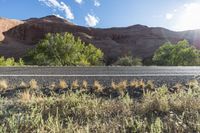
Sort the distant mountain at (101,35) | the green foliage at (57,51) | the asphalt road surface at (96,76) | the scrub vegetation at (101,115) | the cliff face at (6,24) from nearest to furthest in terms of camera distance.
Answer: the scrub vegetation at (101,115)
the asphalt road surface at (96,76)
the green foliage at (57,51)
the distant mountain at (101,35)
the cliff face at (6,24)

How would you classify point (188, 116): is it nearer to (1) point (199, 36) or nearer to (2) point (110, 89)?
(2) point (110, 89)

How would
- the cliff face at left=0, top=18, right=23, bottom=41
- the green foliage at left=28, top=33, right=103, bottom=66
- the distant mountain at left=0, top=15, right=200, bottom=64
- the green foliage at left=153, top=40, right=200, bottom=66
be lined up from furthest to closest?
the cliff face at left=0, top=18, right=23, bottom=41, the distant mountain at left=0, top=15, right=200, bottom=64, the green foliage at left=153, top=40, right=200, bottom=66, the green foliage at left=28, top=33, right=103, bottom=66

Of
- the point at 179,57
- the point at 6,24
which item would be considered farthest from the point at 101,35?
the point at 179,57

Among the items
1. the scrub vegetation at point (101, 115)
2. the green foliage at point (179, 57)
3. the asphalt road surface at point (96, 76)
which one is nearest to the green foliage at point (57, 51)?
the green foliage at point (179, 57)

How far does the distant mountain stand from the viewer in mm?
113025

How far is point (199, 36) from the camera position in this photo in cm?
13750

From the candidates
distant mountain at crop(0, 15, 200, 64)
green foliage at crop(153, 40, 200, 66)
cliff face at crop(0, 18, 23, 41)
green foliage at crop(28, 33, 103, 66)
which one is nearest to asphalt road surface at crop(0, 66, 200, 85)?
green foliage at crop(28, 33, 103, 66)

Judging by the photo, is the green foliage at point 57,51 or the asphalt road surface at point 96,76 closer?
the asphalt road surface at point 96,76

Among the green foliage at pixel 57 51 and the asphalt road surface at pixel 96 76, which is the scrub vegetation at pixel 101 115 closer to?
the asphalt road surface at pixel 96 76

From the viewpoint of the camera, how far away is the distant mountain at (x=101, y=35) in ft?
371

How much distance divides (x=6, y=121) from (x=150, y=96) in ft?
9.27

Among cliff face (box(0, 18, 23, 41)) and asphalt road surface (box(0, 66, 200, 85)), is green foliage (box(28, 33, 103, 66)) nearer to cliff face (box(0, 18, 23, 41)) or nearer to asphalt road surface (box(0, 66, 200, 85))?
asphalt road surface (box(0, 66, 200, 85))

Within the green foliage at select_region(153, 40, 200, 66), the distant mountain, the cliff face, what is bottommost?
the green foliage at select_region(153, 40, 200, 66)

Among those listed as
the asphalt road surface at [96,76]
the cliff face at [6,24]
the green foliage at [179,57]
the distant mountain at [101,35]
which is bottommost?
the green foliage at [179,57]
